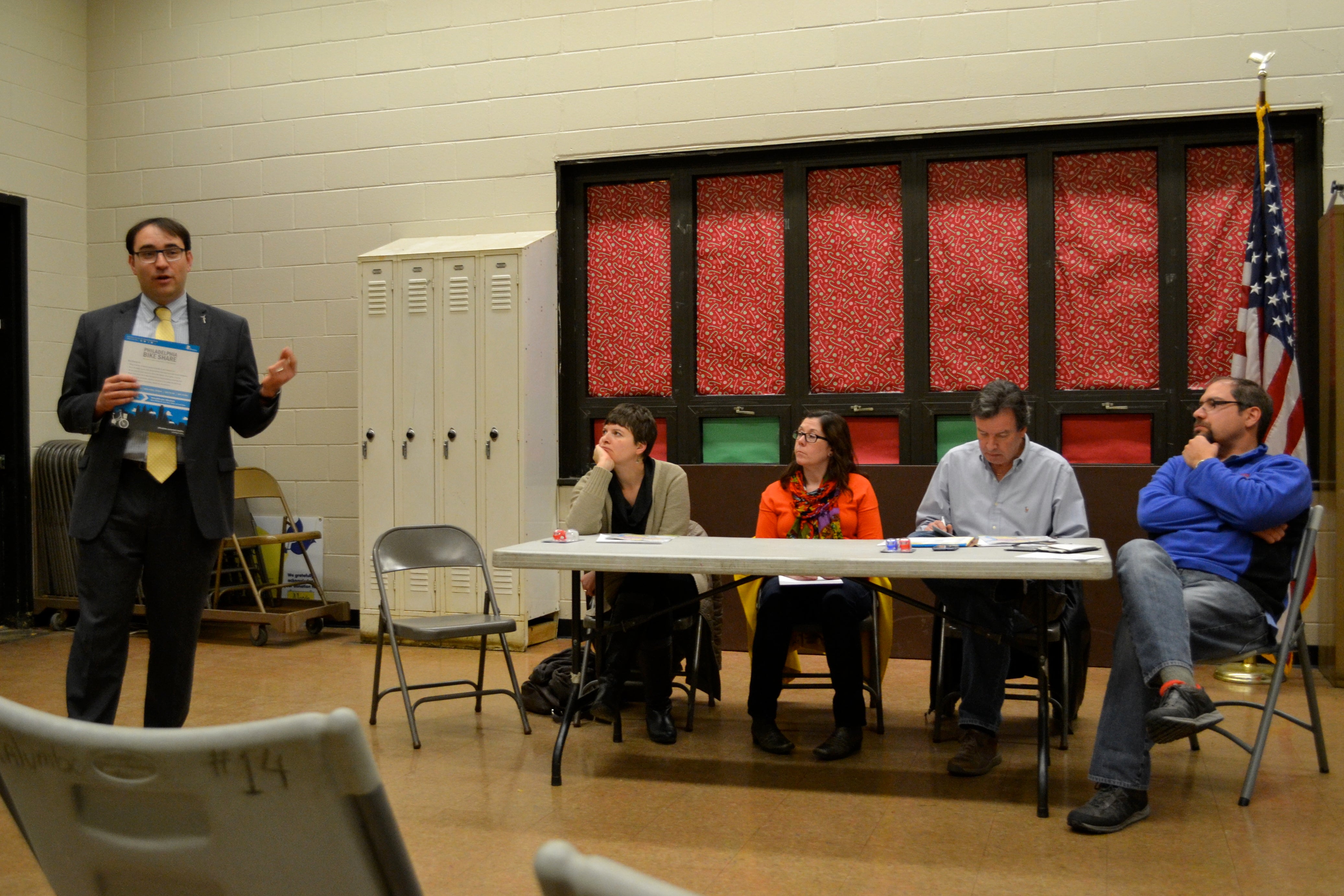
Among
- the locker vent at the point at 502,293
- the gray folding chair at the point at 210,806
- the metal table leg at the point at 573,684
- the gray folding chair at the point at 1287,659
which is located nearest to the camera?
the gray folding chair at the point at 210,806

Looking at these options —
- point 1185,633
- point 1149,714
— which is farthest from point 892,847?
point 1185,633

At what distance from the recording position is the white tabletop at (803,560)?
9.68 ft

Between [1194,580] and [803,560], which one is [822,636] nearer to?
[803,560]

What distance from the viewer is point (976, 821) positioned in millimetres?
2963

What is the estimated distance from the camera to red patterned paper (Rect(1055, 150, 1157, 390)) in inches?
206

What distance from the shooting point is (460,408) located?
5.61 meters

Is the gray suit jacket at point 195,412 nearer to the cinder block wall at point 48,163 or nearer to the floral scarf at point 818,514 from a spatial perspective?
the floral scarf at point 818,514

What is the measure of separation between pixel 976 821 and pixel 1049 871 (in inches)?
15.0

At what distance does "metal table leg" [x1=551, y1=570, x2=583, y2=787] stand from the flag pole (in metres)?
2.77

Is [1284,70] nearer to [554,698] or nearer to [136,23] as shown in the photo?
[554,698]

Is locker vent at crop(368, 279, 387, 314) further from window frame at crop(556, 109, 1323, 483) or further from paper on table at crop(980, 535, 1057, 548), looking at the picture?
paper on table at crop(980, 535, 1057, 548)

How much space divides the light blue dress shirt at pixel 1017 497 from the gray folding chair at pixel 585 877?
3.23 metres

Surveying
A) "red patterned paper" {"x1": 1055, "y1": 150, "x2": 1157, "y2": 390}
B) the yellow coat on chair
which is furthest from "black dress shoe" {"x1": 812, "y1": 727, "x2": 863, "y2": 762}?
"red patterned paper" {"x1": 1055, "y1": 150, "x2": 1157, "y2": 390}

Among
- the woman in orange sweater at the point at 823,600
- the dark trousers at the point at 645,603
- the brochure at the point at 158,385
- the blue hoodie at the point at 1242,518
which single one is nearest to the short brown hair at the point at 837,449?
the woman in orange sweater at the point at 823,600
